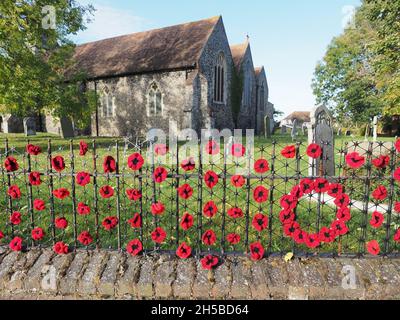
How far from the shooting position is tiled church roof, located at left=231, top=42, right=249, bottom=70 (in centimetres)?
2586

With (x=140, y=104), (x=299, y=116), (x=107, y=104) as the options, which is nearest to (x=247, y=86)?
(x=140, y=104)

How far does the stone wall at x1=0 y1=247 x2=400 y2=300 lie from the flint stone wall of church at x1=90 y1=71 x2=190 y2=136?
17379 millimetres

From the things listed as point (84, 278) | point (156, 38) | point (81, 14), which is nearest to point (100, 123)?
point (156, 38)

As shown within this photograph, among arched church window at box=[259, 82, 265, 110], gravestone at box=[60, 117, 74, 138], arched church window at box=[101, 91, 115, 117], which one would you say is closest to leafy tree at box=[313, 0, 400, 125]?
arched church window at box=[259, 82, 265, 110]

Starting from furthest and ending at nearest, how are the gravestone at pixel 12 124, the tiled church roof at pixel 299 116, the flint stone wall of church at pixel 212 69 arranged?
the tiled church roof at pixel 299 116
the gravestone at pixel 12 124
the flint stone wall of church at pixel 212 69

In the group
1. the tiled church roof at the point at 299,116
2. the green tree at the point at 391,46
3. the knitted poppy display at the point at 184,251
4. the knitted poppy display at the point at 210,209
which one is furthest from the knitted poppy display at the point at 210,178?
the tiled church roof at the point at 299,116

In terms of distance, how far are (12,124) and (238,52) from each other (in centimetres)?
2348

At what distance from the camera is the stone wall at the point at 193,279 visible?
261cm

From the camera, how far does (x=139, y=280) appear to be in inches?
106

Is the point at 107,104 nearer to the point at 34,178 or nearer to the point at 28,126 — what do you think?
the point at 28,126

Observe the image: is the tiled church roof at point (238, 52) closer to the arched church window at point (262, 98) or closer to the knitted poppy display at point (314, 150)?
the arched church window at point (262, 98)

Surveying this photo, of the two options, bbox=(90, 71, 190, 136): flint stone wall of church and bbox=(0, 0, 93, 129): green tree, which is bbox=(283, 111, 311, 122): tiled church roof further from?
bbox=(0, 0, 93, 129): green tree

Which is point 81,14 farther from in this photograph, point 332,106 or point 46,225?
point 332,106

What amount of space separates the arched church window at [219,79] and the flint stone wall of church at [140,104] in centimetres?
323
